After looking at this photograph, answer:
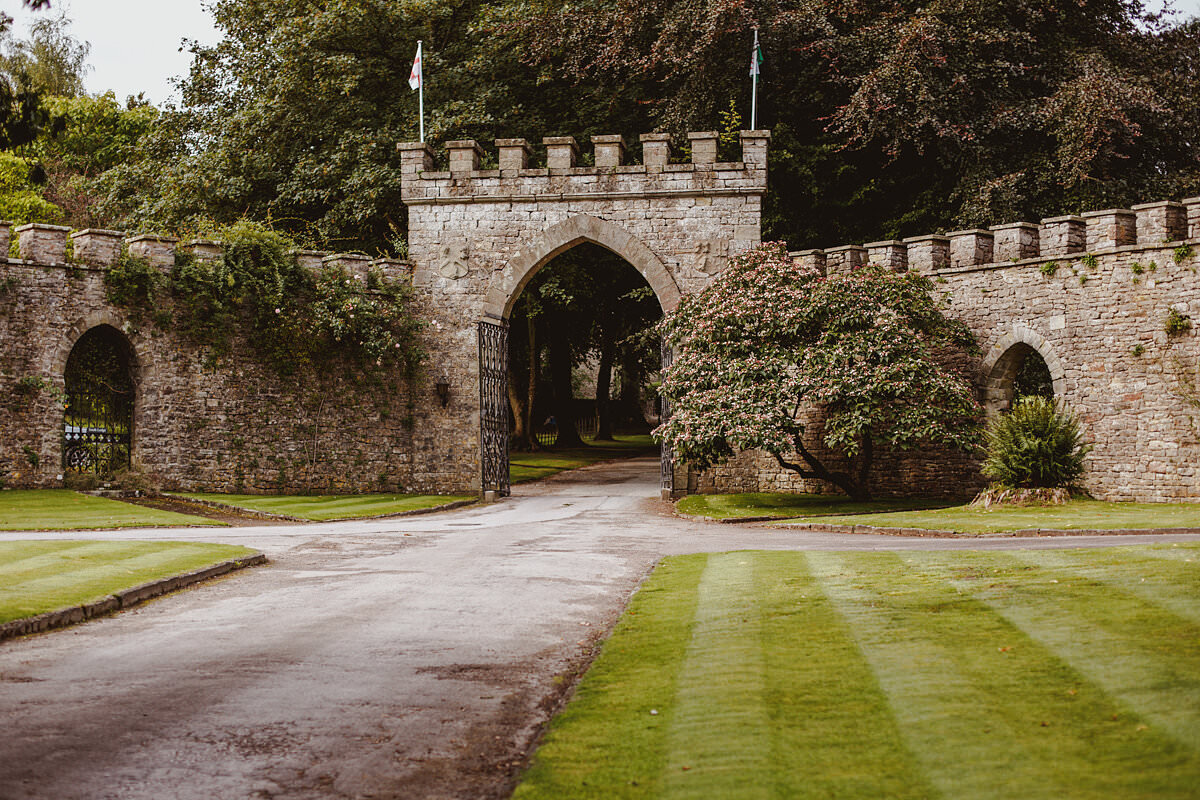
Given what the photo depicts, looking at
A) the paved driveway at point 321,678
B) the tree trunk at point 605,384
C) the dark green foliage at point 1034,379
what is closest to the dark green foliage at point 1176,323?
the dark green foliage at point 1034,379

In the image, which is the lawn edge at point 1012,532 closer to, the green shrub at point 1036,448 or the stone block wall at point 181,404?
the green shrub at point 1036,448

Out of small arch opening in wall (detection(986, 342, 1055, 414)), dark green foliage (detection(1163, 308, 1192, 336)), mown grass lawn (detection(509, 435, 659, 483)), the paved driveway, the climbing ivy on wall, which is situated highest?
the climbing ivy on wall

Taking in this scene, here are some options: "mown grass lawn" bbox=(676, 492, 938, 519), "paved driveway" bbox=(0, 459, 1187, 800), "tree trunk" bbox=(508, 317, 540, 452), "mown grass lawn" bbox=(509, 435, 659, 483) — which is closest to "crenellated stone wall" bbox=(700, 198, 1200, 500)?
"mown grass lawn" bbox=(676, 492, 938, 519)

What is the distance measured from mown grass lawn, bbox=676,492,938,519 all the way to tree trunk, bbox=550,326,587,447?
53.8ft

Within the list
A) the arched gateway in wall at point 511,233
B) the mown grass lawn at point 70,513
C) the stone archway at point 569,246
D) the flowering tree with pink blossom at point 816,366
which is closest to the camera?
the mown grass lawn at point 70,513

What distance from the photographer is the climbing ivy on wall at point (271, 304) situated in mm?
20641

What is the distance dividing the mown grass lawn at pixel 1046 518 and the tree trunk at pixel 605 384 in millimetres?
18961

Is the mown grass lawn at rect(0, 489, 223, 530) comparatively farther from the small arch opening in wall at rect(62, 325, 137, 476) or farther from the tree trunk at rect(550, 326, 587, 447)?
the tree trunk at rect(550, 326, 587, 447)

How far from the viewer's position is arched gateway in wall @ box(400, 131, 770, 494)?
72.7 feet

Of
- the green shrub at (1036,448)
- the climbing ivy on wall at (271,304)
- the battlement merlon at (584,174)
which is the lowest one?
the green shrub at (1036,448)

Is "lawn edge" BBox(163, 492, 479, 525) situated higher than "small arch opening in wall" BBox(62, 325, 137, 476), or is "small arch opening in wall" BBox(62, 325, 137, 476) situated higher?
"small arch opening in wall" BBox(62, 325, 137, 476)

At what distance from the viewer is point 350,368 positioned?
22625 millimetres

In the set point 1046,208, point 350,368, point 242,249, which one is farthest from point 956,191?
point 242,249

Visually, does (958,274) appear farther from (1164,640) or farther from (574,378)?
(574,378)
